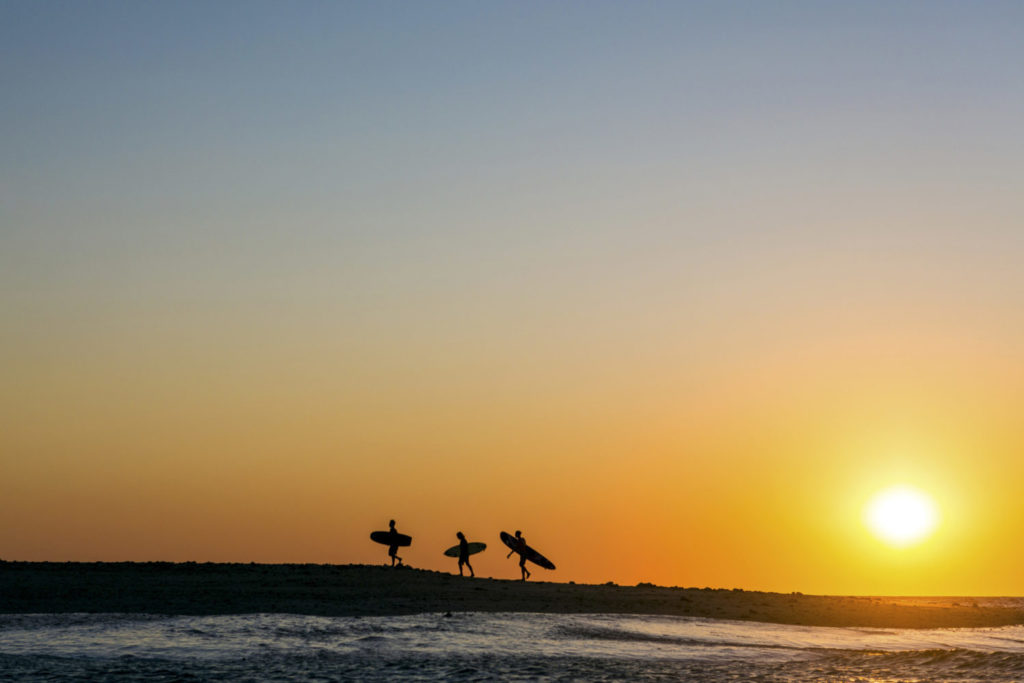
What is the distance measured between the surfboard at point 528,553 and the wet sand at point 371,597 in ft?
19.8

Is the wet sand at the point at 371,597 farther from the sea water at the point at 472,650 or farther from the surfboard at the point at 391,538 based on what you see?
the surfboard at the point at 391,538

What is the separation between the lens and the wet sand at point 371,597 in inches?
1256

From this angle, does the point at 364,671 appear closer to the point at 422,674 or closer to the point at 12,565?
the point at 422,674

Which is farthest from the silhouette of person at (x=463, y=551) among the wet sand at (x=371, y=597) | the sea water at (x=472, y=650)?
the sea water at (x=472, y=650)

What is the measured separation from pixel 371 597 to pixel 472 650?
423 inches

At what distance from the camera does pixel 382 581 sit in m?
37.4

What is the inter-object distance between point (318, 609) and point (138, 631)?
6318 millimetres

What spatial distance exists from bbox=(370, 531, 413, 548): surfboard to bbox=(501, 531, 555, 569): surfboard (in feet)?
15.1

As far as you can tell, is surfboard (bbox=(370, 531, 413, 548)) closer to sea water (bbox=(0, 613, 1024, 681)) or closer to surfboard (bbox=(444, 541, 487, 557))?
surfboard (bbox=(444, 541, 487, 557))

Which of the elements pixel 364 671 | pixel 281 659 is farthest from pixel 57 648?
pixel 364 671

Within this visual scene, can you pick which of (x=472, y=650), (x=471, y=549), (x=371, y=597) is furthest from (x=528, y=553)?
(x=472, y=650)

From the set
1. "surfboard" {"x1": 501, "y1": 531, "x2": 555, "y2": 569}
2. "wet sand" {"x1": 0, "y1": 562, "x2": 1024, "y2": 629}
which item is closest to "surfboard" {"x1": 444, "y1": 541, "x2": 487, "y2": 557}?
"surfboard" {"x1": 501, "y1": 531, "x2": 555, "y2": 569}

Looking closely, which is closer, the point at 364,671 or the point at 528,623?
the point at 364,671

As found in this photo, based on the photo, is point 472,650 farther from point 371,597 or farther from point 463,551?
point 463,551
